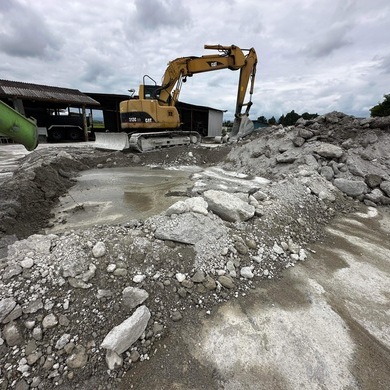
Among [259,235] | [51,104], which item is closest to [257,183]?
[259,235]

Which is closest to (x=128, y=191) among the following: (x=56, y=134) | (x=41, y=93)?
(x=56, y=134)

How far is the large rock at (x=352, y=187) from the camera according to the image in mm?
5270

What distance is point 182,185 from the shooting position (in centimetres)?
577

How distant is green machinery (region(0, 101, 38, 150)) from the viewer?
313 centimetres

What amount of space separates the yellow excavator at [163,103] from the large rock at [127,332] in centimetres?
763

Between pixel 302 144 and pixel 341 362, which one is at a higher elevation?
pixel 302 144

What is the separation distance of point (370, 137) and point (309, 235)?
4.96 metres

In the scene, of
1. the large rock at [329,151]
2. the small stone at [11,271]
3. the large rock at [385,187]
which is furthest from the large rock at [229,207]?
the large rock at [329,151]

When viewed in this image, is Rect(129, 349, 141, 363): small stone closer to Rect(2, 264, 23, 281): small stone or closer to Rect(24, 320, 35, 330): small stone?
Rect(24, 320, 35, 330): small stone

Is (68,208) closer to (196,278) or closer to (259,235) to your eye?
(196,278)

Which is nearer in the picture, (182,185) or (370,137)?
(182,185)

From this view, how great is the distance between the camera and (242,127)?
1134cm

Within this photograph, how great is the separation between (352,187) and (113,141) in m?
9.07

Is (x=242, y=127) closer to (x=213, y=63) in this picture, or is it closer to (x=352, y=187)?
(x=213, y=63)
